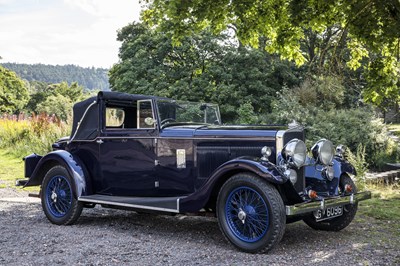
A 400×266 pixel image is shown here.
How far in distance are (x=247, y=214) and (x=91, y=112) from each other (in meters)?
2.97

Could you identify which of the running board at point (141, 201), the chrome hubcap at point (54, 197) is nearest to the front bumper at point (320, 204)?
the running board at point (141, 201)

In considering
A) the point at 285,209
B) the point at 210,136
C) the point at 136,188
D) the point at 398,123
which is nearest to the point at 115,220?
the point at 136,188

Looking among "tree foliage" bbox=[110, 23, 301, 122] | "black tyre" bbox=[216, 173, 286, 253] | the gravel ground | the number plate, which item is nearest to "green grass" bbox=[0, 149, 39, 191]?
the gravel ground

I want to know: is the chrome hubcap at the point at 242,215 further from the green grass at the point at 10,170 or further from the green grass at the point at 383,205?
the green grass at the point at 10,170

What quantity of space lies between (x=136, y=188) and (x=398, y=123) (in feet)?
91.9

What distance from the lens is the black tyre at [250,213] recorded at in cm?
451

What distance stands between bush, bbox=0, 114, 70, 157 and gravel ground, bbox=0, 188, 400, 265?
7.98 meters

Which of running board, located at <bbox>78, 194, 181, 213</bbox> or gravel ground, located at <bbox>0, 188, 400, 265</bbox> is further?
running board, located at <bbox>78, 194, 181, 213</bbox>

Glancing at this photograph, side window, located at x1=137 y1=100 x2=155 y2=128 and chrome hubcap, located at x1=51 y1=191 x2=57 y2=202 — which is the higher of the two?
side window, located at x1=137 y1=100 x2=155 y2=128

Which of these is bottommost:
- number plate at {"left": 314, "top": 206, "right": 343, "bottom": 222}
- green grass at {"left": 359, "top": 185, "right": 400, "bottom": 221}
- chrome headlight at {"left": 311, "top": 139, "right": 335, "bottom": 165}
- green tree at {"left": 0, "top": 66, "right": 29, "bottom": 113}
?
green grass at {"left": 359, "top": 185, "right": 400, "bottom": 221}

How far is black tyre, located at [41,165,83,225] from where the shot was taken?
619 centimetres

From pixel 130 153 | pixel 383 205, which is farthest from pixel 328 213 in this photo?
pixel 383 205

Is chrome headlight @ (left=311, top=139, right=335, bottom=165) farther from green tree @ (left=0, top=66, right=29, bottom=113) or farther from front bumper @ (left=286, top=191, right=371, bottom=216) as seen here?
green tree @ (left=0, top=66, right=29, bottom=113)

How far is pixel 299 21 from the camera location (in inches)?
321
